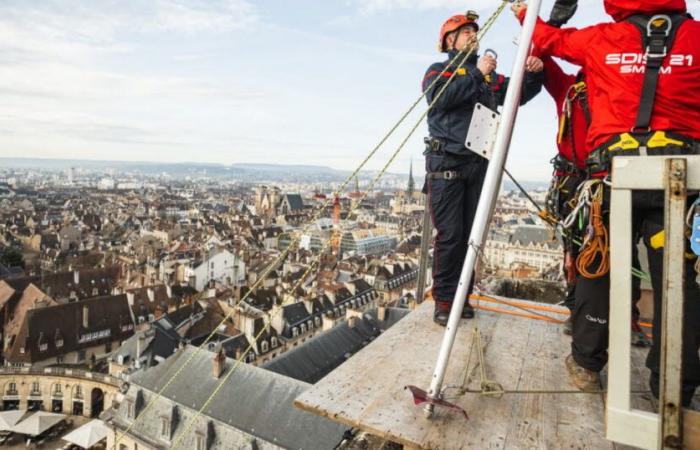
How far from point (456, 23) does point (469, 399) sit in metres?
3.12

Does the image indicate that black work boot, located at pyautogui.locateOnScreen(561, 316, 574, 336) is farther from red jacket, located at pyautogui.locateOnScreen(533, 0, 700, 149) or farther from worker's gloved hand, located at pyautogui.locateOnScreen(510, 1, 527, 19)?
worker's gloved hand, located at pyautogui.locateOnScreen(510, 1, 527, 19)

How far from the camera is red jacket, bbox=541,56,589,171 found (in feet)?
11.6

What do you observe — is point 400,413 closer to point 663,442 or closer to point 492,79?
point 663,442

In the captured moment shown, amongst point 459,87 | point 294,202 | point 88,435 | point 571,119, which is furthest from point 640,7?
point 294,202

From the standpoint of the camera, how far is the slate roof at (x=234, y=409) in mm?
16547

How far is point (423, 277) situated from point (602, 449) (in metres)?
3.15

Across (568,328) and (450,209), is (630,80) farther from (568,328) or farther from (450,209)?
(568,328)

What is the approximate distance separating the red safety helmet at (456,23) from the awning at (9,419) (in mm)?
28323

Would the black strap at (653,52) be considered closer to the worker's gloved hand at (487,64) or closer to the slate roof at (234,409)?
the worker's gloved hand at (487,64)

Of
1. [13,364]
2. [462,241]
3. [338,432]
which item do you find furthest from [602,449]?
[13,364]

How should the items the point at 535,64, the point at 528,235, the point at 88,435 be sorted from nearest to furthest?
the point at 535,64 → the point at 88,435 → the point at 528,235

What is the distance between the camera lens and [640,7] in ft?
8.67

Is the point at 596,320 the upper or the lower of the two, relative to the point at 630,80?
lower

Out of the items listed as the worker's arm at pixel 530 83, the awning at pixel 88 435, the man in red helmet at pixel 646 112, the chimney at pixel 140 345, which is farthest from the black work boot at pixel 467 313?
the chimney at pixel 140 345
